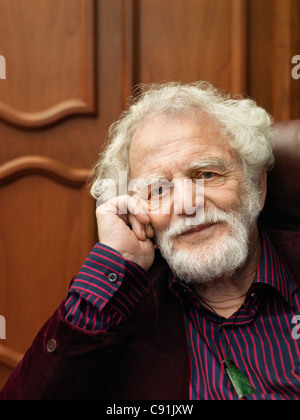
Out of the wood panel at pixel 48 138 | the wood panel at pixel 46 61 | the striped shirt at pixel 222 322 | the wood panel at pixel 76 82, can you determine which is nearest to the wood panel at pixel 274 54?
the wood panel at pixel 76 82

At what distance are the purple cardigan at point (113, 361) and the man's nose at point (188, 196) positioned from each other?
0.87 ft

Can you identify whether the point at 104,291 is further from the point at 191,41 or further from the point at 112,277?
the point at 191,41

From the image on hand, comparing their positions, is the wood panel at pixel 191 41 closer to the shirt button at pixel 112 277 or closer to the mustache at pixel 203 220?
the mustache at pixel 203 220

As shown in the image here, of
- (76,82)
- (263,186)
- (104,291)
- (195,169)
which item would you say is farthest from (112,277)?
(76,82)

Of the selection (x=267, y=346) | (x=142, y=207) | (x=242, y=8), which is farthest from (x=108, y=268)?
(x=242, y=8)

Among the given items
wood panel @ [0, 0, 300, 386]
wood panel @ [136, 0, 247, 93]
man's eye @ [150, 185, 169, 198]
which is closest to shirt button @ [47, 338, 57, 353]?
man's eye @ [150, 185, 169, 198]

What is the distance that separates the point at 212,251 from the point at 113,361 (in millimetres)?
392

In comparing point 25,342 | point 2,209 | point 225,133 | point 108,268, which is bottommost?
point 25,342

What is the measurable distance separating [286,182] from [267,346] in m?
0.50

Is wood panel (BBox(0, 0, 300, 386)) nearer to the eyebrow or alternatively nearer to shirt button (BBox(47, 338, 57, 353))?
the eyebrow

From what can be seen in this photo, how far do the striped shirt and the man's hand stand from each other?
0.19 ft

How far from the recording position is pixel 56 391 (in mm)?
946

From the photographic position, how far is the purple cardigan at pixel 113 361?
37.2 inches

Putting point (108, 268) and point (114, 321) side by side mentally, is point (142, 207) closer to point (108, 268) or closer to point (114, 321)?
point (108, 268)
